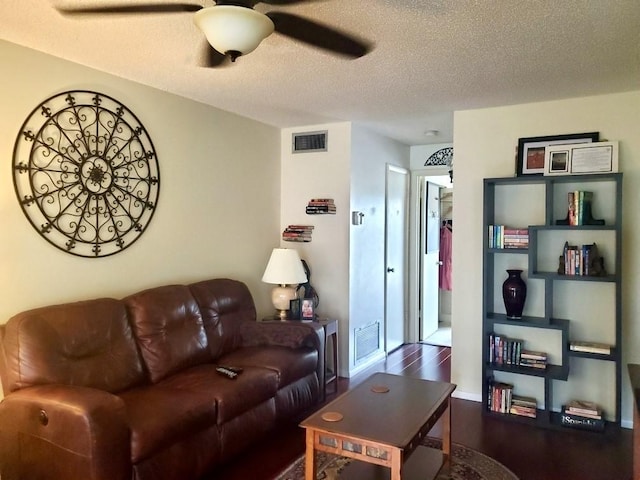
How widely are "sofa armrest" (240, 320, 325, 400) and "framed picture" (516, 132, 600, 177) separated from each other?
2.01 m

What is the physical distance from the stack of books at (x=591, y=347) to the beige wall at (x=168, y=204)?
2617mm

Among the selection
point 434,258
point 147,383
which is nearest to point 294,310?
point 147,383

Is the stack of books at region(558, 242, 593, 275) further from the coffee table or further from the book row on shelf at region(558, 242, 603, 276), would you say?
the coffee table

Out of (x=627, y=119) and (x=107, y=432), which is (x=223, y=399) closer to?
(x=107, y=432)

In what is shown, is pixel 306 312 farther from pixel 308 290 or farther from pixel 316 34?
pixel 316 34

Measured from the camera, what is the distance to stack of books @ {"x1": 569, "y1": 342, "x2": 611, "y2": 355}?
3381mm

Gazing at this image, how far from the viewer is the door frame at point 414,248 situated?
5.91 metres

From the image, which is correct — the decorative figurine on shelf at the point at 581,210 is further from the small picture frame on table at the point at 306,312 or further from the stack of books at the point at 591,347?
the small picture frame on table at the point at 306,312

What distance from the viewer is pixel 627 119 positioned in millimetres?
3484

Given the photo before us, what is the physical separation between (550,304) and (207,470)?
2.64 m

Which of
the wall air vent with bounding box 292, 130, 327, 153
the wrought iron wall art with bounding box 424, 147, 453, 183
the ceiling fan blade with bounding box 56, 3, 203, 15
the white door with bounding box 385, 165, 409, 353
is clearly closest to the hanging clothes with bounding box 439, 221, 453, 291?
the white door with bounding box 385, 165, 409, 353

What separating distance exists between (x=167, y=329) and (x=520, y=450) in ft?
7.98

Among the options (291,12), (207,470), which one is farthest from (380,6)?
(207,470)

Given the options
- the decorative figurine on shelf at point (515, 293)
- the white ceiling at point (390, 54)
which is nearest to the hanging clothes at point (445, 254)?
the white ceiling at point (390, 54)
